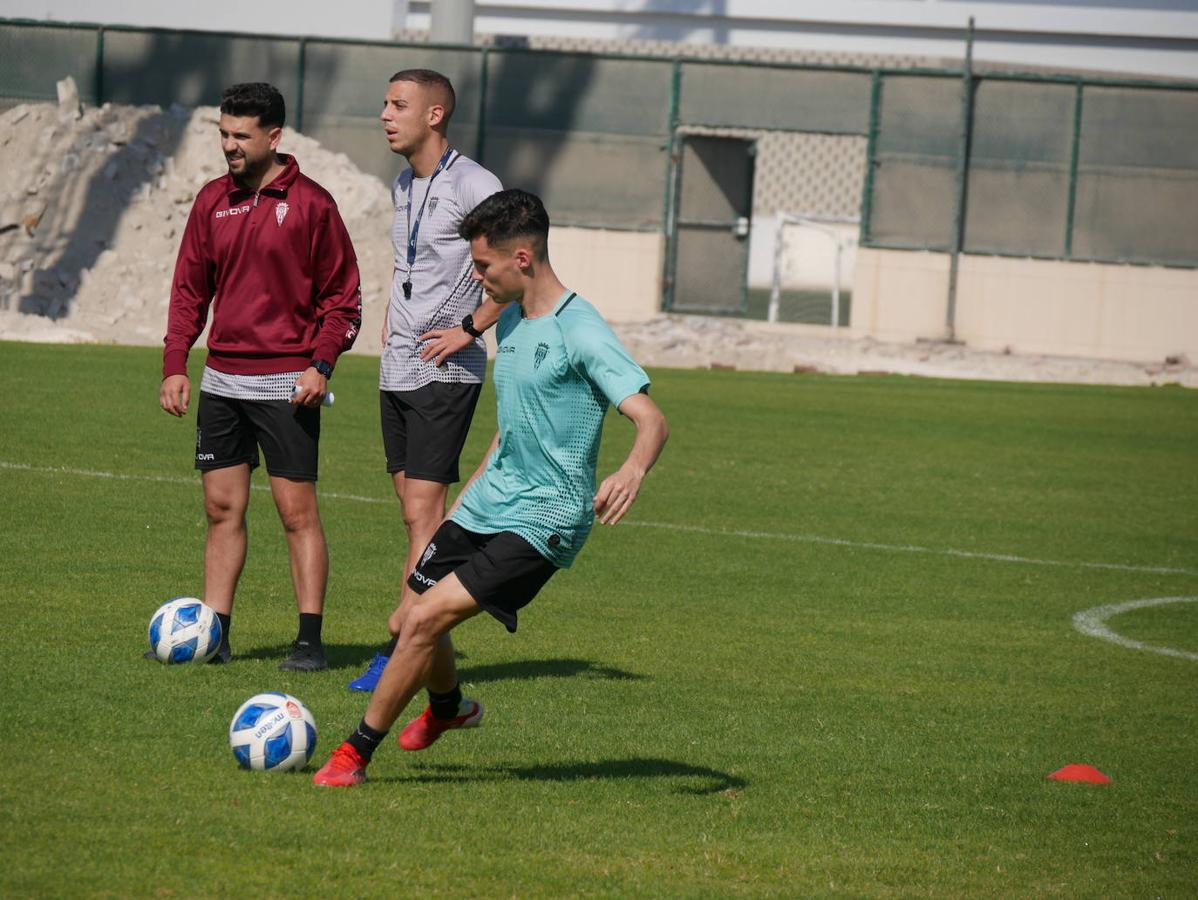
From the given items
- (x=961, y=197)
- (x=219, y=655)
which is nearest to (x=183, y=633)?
(x=219, y=655)

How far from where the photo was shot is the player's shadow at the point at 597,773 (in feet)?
20.7

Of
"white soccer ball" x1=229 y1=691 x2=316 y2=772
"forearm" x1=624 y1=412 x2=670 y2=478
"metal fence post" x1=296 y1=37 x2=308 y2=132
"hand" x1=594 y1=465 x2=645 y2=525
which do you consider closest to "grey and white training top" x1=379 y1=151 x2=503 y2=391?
"white soccer ball" x1=229 y1=691 x2=316 y2=772

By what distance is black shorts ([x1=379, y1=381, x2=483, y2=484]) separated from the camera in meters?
7.93

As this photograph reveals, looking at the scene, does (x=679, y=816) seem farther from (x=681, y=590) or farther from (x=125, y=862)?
(x=681, y=590)

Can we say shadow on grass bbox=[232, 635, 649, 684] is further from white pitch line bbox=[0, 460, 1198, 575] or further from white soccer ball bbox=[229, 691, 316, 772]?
white pitch line bbox=[0, 460, 1198, 575]

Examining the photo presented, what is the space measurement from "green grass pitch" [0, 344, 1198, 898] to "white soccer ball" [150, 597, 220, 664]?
8 centimetres

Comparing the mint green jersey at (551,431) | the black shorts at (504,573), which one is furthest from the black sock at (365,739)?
the mint green jersey at (551,431)

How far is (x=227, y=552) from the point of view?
25.9 feet

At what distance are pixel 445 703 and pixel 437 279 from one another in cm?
234

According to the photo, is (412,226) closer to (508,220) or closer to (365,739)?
(508,220)

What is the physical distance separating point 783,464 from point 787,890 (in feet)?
37.0

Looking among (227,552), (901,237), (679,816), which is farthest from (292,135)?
(679,816)

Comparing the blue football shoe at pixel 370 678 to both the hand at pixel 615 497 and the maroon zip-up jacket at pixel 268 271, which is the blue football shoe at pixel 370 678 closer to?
the maroon zip-up jacket at pixel 268 271

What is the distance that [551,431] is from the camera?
5973 millimetres
